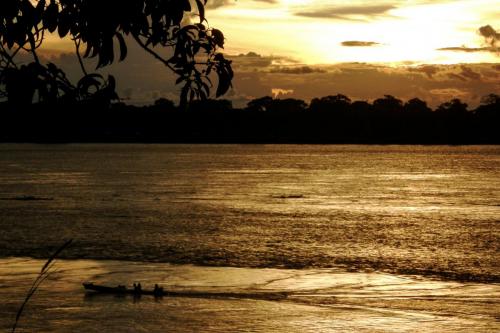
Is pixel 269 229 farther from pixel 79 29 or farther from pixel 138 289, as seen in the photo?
pixel 79 29

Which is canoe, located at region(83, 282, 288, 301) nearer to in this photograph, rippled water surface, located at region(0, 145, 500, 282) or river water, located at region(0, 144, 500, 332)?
river water, located at region(0, 144, 500, 332)

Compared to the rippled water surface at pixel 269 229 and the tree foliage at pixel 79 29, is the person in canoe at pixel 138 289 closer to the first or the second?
the rippled water surface at pixel 269 229

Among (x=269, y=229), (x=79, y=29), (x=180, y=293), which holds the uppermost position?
(x=79, y=29)

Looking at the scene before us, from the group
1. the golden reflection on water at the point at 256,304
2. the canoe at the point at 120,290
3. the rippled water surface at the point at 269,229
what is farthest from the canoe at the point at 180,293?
the rippled water surface at the point at 269,229

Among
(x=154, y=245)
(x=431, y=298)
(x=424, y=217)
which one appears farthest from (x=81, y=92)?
(x=424, y=217)

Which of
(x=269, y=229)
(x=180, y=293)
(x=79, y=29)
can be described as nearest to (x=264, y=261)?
(x=180, y=293)

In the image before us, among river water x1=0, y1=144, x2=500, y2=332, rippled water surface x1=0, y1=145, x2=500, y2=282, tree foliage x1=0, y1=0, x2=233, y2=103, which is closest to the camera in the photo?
tree foliage x1=0, y1=0, x2=233, y2=103

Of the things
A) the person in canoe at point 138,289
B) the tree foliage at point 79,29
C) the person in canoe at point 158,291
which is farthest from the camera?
the person in canoe at point 138,289

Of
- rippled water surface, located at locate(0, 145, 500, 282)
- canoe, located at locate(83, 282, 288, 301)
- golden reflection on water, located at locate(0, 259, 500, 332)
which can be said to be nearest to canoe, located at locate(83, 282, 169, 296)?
canoe, located at locate(83, 282, 288, 301)

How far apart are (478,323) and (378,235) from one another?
1605 centimetres

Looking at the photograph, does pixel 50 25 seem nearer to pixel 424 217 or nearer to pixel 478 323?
pixel 478 323

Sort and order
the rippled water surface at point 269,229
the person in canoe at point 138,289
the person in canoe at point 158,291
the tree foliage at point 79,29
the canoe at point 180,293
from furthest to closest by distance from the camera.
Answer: the rippled water surface at point 269,229 < the person in canoe at point 138,289 < the person in canoe at point 158,291 < the canoe at point 180,293 < the tree foliage at point 79,29

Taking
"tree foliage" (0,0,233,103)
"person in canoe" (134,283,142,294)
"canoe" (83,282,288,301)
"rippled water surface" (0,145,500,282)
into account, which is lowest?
"rippled water surface" (0,145,500,282)

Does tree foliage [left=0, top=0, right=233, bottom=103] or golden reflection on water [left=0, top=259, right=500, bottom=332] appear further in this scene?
golden reflection on water [left=0, top=259, right=500, bottom=332]
